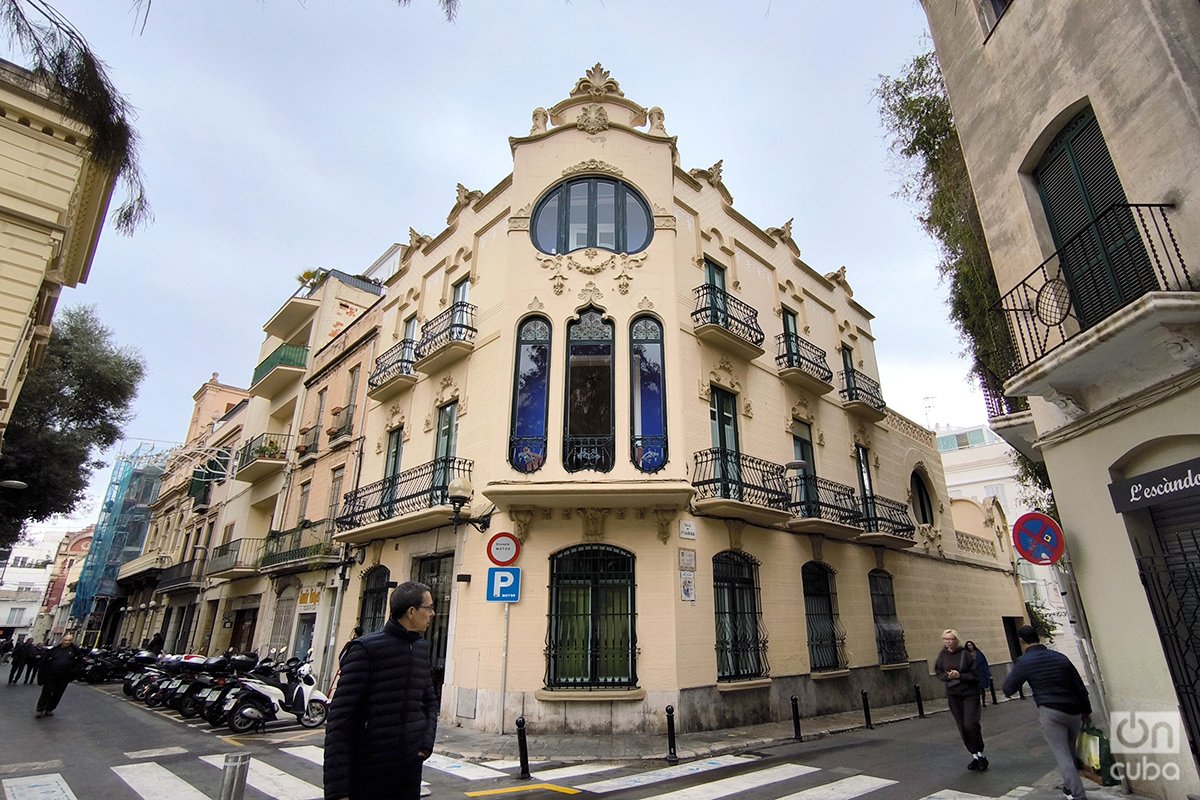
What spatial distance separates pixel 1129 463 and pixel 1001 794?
12.4 ft

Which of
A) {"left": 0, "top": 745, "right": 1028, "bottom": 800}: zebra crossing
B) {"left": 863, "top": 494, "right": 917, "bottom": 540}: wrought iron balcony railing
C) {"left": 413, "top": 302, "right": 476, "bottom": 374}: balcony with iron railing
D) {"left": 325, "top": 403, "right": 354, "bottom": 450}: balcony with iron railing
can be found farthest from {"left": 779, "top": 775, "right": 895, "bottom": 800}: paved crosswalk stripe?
{"left": 325, "top": 403, "right": 354, "bottom": 450}: balcony with iron railing

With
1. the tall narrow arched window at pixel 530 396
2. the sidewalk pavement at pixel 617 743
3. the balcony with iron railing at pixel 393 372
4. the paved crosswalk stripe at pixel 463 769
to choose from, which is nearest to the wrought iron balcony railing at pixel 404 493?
the tall narrow arched window at pixel 530 396

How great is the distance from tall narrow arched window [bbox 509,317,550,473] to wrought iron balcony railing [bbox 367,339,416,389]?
4151mm

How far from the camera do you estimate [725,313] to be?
1334cm

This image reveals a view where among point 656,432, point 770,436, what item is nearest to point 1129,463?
point 656,432

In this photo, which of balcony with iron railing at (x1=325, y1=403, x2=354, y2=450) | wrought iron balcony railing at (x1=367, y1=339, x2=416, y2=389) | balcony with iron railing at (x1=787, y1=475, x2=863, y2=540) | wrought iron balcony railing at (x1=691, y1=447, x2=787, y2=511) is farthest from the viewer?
balcony with iron railing at (x1=325, y1=403, x2=354, y2=450)

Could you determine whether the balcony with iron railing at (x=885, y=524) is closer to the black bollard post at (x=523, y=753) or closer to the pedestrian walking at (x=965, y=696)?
the pedestrian walking at (x=965, y=696)

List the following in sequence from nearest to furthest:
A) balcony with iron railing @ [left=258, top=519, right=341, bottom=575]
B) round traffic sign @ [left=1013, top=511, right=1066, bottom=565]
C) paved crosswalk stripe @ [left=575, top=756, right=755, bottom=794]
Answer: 1. round traffic sign @ [left=1013, top=511, right=1066, bottom=565]
2. paved crosswalk stripe @ [left=575, top=756, right=755, bottom=794]
3. balcony with iron railing @ [left=258, top=519, right=341, bottom=575]

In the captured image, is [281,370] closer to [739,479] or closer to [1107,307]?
[739,479]

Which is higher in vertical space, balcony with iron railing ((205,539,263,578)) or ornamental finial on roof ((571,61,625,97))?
ornamental finial on roof ((571,61,625,97))

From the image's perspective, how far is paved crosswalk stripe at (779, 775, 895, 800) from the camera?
605cm

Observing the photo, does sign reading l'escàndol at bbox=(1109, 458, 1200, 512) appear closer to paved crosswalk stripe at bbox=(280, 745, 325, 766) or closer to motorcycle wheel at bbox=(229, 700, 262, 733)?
paved crosswalk stripe at bbox=(280, 745, 325, 766)

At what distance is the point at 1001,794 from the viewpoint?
6059mm

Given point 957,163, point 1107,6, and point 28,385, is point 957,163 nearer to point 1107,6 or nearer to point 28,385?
point 1107,6
